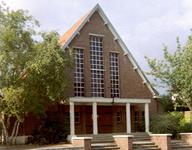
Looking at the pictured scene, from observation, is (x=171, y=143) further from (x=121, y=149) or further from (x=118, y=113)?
(x=118, y=113)

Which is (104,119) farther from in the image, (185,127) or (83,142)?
(83,142)

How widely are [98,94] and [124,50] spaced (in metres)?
4.19

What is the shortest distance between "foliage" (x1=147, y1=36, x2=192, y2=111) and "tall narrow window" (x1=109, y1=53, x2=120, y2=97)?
146 inches

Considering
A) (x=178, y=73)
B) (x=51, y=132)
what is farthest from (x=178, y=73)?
(x=51, y=132)

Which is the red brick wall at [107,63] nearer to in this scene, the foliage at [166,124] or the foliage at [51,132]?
the foliage at [166,124]

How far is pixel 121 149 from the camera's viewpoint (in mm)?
28875

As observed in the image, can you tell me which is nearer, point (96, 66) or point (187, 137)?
point (187, 137)

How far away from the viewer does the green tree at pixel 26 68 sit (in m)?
28.4

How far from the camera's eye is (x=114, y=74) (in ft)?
117

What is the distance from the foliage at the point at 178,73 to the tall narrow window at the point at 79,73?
4947 millimetres

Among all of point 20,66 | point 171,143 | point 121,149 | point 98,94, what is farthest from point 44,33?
point 171,143

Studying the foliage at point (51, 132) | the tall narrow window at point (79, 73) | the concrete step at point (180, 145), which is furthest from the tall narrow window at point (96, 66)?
the concrete step at point (180, 145)

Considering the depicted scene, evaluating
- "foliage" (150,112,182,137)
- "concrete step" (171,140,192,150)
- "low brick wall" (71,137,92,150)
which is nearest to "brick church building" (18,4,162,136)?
"foliage" (150,112,182,137)

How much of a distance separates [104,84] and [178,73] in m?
6.32
